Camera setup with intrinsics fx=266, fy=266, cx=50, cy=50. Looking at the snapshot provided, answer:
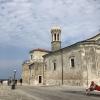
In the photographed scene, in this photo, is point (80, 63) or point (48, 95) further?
point (80, 63)

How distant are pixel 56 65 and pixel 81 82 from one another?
30.1 ft

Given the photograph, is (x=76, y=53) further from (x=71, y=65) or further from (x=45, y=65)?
(x=45, y=65)

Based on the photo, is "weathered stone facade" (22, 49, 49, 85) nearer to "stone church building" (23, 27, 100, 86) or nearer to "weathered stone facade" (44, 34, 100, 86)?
"stone church building" (23, 27, 100, 86)

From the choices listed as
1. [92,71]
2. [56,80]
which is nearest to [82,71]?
[92,71]

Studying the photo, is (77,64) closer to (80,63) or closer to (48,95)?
(80,63)

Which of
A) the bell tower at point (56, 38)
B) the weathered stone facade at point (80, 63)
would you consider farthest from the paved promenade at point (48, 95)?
the bell tower at point (56, 38)

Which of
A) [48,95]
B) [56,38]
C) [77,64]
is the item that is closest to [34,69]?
[56,38]

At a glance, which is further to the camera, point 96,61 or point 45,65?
point 45,65

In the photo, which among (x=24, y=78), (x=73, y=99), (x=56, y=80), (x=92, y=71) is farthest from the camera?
(x=24, y=78)

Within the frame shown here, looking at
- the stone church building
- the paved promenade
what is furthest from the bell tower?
the paved promenade

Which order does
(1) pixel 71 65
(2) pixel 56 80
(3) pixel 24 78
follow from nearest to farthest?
1. (1) pixel 71 65
2. (2) pixel 56 80
3. (3) pixel 24 78

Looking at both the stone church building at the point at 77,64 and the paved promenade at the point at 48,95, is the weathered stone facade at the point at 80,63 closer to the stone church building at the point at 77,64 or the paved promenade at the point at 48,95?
the stone church building at the point at 77,64

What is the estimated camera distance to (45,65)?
53.4m

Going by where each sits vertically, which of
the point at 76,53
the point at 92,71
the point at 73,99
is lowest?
the point at 73,99
